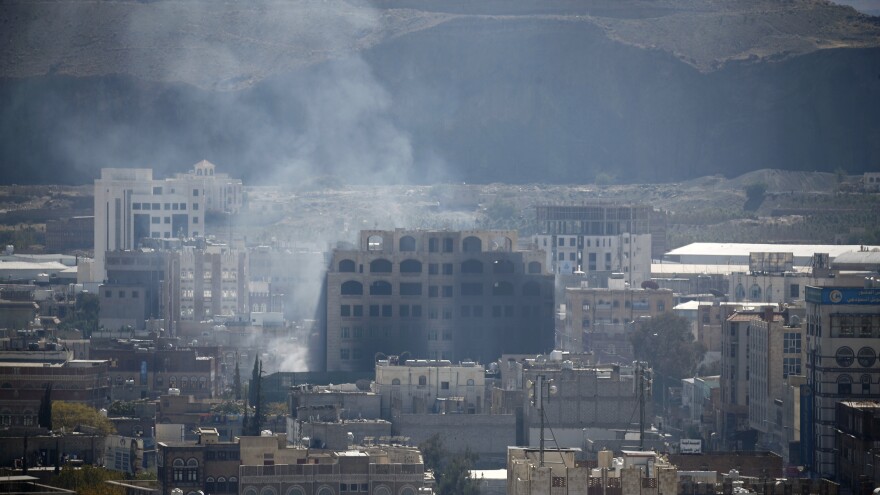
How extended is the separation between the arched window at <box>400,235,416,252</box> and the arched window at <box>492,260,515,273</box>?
2781 millimetres

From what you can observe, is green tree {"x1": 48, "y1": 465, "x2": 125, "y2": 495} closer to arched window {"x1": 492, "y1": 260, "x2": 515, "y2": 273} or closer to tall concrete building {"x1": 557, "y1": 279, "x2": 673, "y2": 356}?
arched window {"x1": 492, "y1": 260, "x2": 515, "y2": 273}

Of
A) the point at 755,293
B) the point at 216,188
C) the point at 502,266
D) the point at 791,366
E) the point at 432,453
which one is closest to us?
the point at 432,453

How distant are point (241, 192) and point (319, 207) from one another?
26.8ft

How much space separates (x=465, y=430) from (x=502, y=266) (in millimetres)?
27770

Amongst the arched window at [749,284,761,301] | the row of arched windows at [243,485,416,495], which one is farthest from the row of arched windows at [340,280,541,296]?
the row of arched windows at [243,485,416,495]

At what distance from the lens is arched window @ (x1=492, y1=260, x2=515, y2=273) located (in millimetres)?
112000

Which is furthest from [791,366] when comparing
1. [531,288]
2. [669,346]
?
[531,288]

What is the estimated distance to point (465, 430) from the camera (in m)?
84.8

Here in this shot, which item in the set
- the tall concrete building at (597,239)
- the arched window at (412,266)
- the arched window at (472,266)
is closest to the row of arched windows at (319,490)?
the arched window at (412,266)

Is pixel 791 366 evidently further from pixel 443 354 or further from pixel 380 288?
pixel 380 288

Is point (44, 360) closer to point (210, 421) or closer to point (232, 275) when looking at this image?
point (210, 421)

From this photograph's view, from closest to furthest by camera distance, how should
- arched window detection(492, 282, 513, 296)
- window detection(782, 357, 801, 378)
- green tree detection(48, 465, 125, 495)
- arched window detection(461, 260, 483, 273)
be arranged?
green tree detection(48, 465, 125, 495) < window detection(782, 357, 801, 378) < arched window detection(492, 282, 513, 296) < arched window detection(461, 260, 483, 273)

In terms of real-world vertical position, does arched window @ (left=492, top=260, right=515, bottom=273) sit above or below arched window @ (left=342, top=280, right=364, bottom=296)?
A: above

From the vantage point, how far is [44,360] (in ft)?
334
